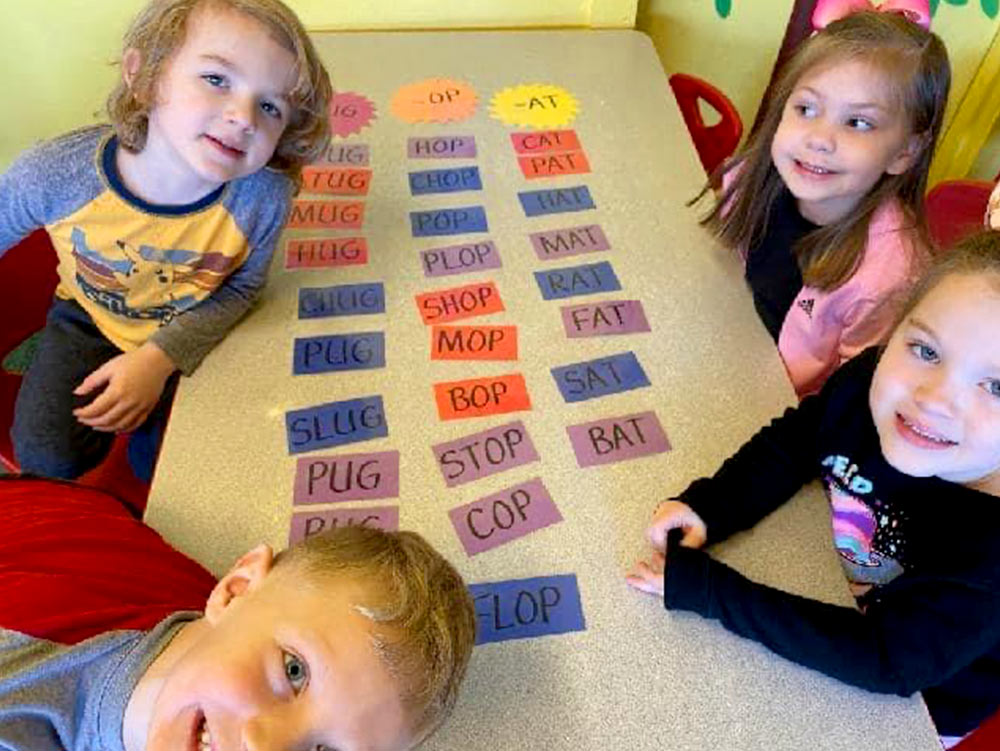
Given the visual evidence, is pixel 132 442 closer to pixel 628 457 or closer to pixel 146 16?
pixel 146 16

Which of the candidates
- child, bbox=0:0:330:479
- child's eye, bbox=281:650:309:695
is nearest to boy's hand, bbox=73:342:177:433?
→ child, bbox=0:0:330:479

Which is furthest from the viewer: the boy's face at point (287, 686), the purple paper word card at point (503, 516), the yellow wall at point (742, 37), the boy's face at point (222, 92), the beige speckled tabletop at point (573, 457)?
the yellow wall at point (742, 37)

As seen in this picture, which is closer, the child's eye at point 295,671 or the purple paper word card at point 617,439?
the child's eye at point 295,671

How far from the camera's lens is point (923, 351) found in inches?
30.7

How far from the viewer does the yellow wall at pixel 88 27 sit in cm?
146

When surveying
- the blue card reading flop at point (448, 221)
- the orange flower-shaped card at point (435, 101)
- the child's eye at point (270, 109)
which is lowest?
the blue card reading flop at point (448, 221)

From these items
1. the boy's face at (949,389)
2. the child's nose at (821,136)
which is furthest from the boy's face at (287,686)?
the child's nose at (821,136)

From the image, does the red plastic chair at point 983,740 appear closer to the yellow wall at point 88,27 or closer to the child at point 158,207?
the child at point 158,207

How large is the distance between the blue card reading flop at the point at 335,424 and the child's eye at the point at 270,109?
1.22ft

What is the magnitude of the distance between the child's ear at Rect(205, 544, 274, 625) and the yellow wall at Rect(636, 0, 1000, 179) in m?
1.53

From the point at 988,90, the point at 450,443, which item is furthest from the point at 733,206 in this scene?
the point at 988,90

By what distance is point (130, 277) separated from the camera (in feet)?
3.51

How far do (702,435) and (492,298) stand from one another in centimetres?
32

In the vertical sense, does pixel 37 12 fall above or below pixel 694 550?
above
